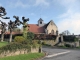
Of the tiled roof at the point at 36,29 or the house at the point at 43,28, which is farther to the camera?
the tiled roof at the point at 36,29

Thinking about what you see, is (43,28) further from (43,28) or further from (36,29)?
(36,29)

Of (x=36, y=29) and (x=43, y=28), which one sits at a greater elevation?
(x=43, y=28)

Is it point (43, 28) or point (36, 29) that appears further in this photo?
point (43, 28)

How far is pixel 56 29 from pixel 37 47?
48059 mm

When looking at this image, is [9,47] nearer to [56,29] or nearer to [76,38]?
[76,38]

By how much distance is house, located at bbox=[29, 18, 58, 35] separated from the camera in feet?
242

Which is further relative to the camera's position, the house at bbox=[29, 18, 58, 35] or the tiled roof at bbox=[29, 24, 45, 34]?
the tiled roof at bbox=[29, 24, 45, 34]

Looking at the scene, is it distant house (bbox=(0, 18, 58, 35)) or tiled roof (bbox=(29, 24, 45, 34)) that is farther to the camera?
tiled roof (bbox=(29, 24, 45, 34))

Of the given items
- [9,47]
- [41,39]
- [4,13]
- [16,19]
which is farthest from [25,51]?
[41,39]

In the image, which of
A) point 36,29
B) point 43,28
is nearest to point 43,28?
point 43,28

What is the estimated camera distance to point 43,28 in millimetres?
75188

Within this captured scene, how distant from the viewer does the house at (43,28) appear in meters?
73.7

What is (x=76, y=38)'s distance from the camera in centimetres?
5903

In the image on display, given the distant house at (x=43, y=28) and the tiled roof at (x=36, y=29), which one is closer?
the distant house at (x=43, y=28)
